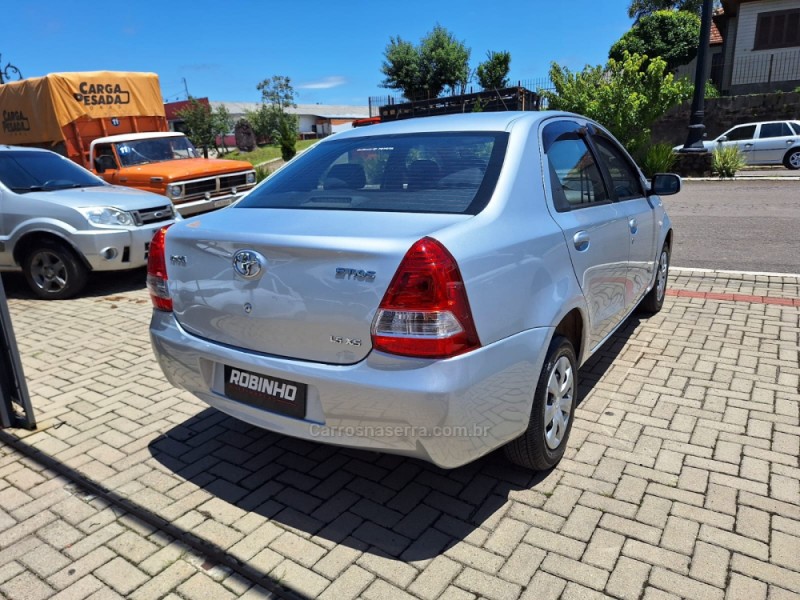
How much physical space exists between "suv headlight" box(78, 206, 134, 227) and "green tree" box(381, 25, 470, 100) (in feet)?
140

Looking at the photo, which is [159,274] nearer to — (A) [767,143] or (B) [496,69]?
(A) [767,143]

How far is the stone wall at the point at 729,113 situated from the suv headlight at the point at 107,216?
64.2 ft

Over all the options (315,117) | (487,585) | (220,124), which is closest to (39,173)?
(487,585)

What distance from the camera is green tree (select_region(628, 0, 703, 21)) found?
1409 inches

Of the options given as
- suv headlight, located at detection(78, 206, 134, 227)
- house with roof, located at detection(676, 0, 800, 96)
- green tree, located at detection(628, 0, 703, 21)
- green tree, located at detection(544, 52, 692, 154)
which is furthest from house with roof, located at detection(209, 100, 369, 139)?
suv headlight, located at detection(78, 206, 134, 227)

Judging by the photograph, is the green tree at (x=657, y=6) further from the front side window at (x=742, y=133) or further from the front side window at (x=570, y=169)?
the front side window at (x=570, y=169)

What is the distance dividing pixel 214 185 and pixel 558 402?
8.36m

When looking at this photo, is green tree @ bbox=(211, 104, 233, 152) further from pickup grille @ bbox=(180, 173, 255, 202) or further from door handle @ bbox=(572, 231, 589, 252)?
door handle @ bbox=(572, 231, 589, 252)

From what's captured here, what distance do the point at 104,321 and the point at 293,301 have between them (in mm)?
4341

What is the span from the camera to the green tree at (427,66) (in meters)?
46.2

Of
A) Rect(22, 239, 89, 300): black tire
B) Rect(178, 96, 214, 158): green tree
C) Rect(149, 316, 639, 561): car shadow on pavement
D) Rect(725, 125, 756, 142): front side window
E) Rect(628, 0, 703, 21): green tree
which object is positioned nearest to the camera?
Rect(149, 316, 639, 561): car shadow on pavement

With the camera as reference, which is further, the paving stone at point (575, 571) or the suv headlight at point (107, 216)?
the suv headlight at point (107, 216)

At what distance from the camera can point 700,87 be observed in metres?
15.2

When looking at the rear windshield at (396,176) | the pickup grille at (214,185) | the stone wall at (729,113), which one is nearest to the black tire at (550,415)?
the rear windshield at (396,176)
